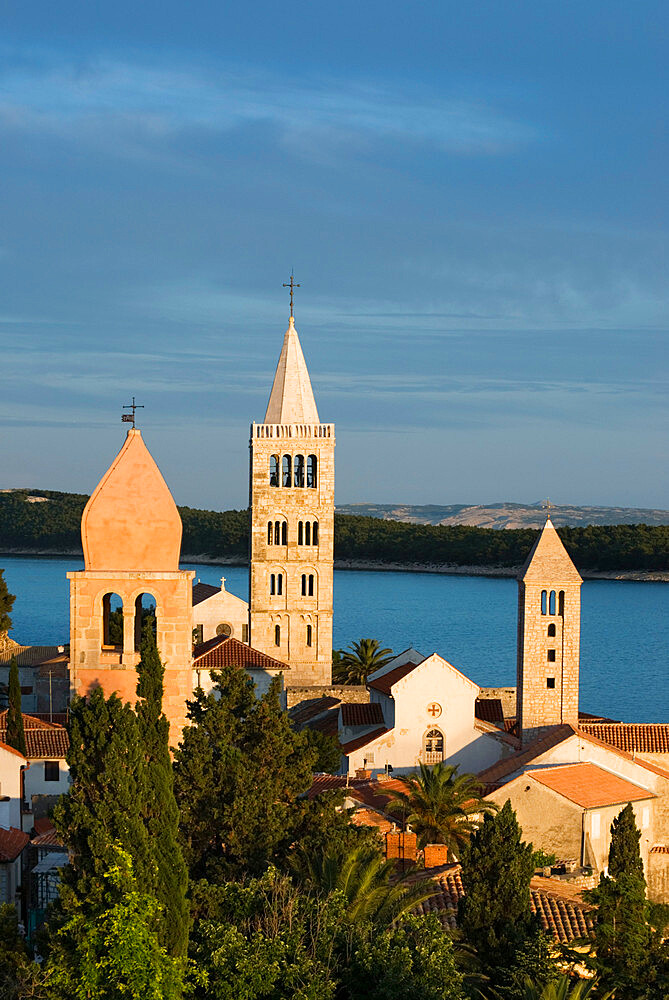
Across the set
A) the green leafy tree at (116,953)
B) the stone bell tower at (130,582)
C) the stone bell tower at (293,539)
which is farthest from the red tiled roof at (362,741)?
the green leafy tree at (116,953)

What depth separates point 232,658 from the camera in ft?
157

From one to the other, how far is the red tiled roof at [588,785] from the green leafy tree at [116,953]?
14.1 meters

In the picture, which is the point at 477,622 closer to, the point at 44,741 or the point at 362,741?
the point at 362,741

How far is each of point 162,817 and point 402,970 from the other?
2.97m

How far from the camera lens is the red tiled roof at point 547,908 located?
17328 millimetres

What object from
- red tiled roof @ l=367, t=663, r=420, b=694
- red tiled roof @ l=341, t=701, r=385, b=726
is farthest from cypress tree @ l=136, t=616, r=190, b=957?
red tiled roof @ l=341, t=701, r=385, b=726

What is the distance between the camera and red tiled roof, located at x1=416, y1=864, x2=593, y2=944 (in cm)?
1733

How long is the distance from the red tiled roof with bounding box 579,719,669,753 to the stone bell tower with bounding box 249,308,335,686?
794 inches

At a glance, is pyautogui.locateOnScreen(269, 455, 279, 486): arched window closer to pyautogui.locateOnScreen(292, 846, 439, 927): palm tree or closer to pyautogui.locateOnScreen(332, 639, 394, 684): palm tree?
pyautogui.locateOnScreen(332, 639, 394, 684): palm tree

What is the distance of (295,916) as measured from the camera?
14.1 m

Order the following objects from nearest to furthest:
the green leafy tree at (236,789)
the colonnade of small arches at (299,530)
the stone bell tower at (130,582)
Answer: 1. the green leafy tree at (236,789)
2. the stone bell tower at (130,582)
3. the colonnade of small arches at (299,530)

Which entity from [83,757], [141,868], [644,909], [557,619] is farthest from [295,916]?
[557,619]

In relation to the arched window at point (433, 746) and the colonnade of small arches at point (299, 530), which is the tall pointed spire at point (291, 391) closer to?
the colonnade of small arches at point (299, 530)

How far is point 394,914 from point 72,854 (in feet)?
12.8
